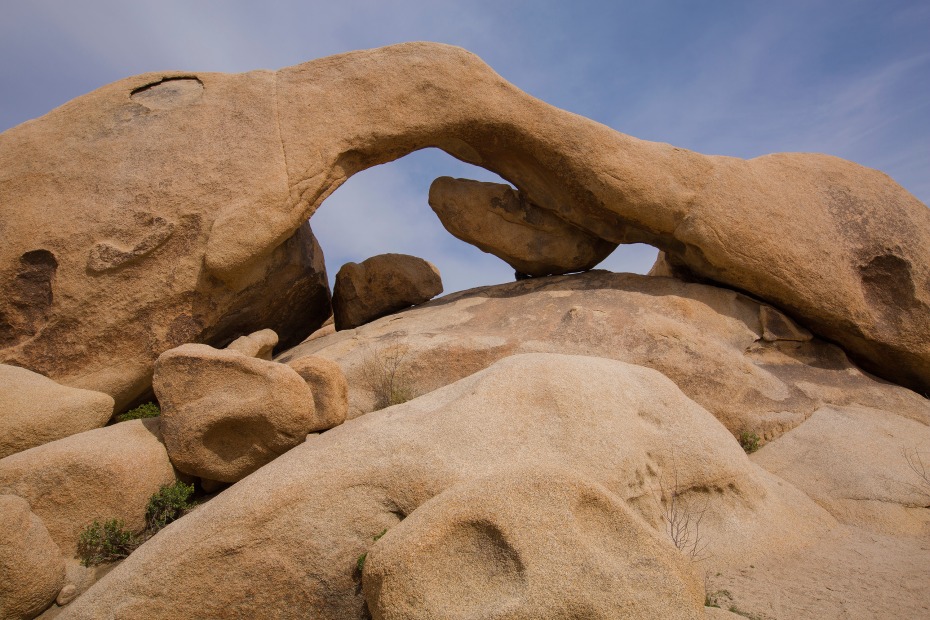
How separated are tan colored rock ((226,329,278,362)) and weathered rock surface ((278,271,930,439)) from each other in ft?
2.24

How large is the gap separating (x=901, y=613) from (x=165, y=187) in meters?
7.69

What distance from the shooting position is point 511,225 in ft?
33.1

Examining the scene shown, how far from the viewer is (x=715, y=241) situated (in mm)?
8836

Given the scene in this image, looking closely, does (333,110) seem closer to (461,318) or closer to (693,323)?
(461,318)

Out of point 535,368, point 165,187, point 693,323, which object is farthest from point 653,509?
point 165,187

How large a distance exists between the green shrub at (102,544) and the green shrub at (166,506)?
257 millimetres

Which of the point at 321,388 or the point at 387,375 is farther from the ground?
the point at 387,375

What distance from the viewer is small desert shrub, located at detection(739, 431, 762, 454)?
7.55 meters

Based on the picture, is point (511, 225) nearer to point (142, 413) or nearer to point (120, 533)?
point (142, 413)

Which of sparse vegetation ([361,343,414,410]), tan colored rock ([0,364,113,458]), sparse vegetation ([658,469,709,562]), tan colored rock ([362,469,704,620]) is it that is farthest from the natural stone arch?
tan colored rock ([362,469,704,620])

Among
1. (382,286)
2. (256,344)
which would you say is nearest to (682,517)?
(256,344)

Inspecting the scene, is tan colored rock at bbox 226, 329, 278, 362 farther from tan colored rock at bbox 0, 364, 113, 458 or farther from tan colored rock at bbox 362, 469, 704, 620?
tan colored rock at bbox 362, 469, 704, 620

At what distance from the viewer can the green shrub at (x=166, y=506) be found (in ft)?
18.7

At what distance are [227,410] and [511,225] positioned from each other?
218 inches
